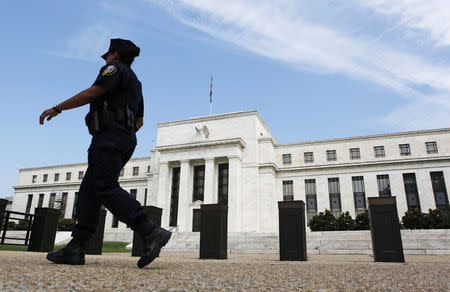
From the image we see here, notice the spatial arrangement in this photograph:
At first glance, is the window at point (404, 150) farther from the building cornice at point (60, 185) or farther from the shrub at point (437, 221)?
the building cornice at point (60, 185)

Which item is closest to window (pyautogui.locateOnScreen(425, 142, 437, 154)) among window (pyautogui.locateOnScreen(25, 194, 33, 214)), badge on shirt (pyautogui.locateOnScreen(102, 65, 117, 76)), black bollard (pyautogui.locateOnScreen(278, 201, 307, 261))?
black bollard (pyautogui.locateOnScreen(278, 201, 307, 261))

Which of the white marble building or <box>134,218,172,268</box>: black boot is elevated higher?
the white marble building

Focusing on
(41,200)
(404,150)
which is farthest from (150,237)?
(41,200)

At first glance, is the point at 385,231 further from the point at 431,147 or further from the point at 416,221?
the point at 431,147

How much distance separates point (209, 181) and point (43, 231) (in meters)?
25.8

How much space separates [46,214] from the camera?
912 cm

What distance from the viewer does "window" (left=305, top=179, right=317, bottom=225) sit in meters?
35.9

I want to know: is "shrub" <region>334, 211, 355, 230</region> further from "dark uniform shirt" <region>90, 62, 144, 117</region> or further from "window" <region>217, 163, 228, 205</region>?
"dark uniform shirt" <region>90, 62, 144, 117</region>

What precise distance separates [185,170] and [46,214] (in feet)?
86.7

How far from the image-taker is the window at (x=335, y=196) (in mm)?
35219

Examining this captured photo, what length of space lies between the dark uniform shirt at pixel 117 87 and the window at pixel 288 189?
114ft

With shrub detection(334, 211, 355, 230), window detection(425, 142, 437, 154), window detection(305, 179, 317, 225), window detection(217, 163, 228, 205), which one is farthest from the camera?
window detection(305, 179, 317, 225)

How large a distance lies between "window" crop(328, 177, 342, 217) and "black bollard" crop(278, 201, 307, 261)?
92.7 ft

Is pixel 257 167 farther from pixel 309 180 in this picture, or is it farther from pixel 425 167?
pixel 425 167
